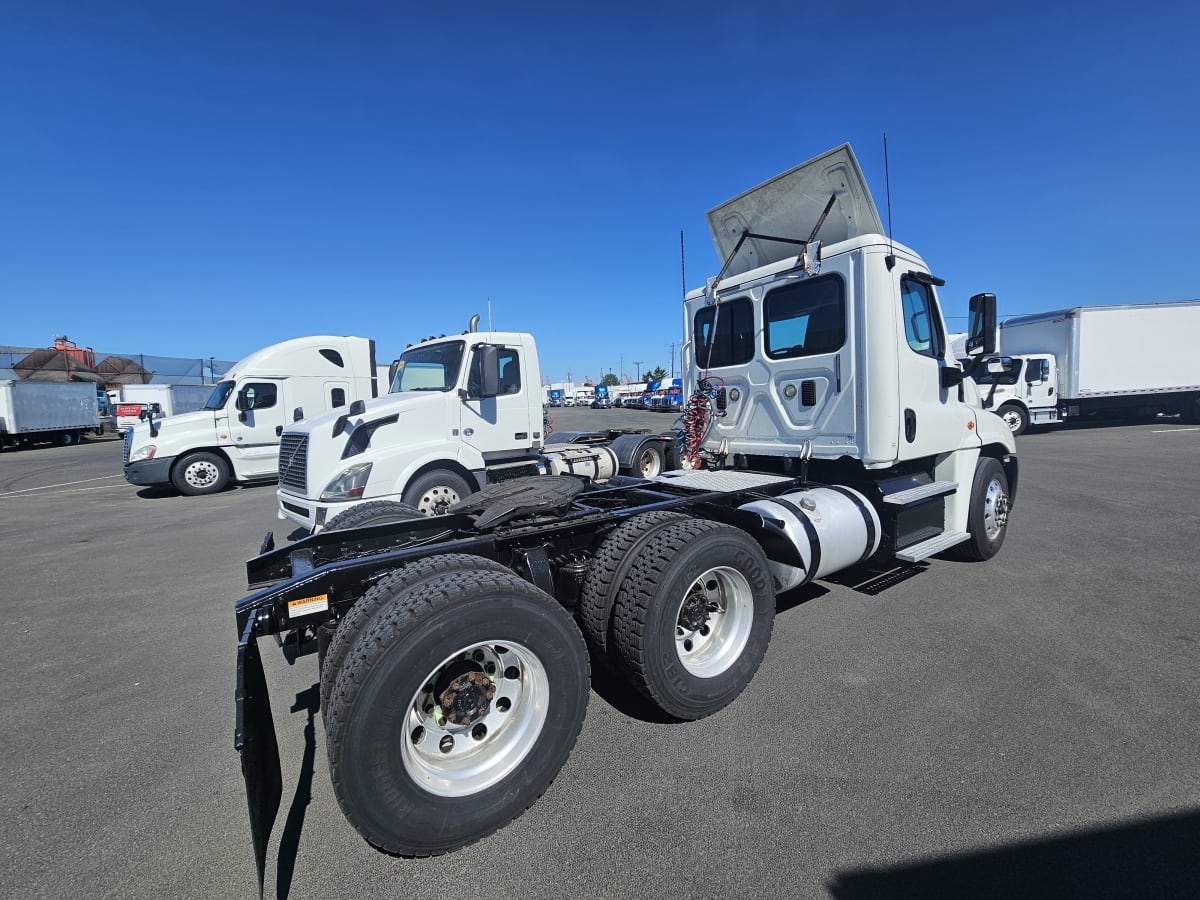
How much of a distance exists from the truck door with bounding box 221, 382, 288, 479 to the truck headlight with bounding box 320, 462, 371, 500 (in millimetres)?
6425

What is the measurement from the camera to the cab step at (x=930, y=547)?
4.56m

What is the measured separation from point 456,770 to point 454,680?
362 mm

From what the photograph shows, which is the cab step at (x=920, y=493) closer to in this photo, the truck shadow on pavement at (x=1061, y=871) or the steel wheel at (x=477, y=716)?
the truck shadow on pavement at (x=1061, y=871)

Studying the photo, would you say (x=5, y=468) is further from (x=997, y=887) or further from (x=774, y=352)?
(x=997, y=887)

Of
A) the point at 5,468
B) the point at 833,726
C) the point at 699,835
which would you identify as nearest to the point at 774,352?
the point at 833,726

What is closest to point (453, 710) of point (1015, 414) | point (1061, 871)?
point (1061, 871)

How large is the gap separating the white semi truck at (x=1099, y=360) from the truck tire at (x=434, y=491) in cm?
1865

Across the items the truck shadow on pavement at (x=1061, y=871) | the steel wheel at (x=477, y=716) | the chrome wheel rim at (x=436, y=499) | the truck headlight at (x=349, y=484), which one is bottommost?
the truck shadow on pavement at (x=1061, y=871)

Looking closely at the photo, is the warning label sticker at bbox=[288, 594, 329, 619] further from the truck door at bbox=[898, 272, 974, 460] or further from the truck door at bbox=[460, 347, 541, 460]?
the truck door at bbox=[460, 347, 541, 460]

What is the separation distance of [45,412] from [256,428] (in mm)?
22194

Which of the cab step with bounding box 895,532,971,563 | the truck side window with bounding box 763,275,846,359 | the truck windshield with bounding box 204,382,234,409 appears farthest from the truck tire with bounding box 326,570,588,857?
the truck windshield with bounding box 204,382,234,409

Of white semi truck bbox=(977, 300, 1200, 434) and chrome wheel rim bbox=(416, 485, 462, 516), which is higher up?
white semi truck bbox=(977, 300, 1200, 434)

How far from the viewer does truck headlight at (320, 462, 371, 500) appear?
604cm

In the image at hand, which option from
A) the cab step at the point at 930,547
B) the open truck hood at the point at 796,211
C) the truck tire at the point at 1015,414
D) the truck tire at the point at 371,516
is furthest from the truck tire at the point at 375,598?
the truck tire at the point at 1015,414
